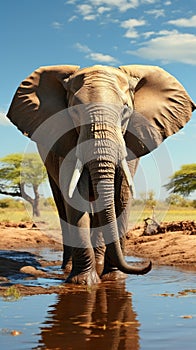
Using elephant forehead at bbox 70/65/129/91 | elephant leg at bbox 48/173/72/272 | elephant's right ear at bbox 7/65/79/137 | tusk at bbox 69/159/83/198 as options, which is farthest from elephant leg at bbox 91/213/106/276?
elephant forehead at bbox 70/65/129/91

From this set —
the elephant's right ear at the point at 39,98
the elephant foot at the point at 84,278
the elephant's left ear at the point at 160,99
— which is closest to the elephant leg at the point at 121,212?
the elephant foot at the point at 84,278

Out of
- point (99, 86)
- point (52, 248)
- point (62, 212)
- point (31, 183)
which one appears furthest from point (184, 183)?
point (99, 86)

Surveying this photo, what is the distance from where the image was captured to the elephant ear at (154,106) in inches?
300

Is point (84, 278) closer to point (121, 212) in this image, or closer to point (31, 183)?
point (121, 212)

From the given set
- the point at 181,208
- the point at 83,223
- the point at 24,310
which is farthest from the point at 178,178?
the point at 24,310

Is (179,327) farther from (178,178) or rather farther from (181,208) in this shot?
(181,208)

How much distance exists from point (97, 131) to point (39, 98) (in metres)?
1.86

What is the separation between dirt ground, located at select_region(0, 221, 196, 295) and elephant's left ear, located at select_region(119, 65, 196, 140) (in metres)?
2.05

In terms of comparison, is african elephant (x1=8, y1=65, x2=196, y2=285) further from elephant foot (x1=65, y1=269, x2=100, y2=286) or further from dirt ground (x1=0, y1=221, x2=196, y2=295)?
dirt ground (x1=0, y1=221, x2=196, y2=295)

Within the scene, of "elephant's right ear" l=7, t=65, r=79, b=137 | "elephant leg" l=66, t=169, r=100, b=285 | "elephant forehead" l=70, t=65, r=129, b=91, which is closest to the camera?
"elephant forehead" l=70, t=65, r=129, b=91

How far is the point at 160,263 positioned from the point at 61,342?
5141mm

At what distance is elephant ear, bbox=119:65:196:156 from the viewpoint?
763 centimetres

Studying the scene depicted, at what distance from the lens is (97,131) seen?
20.8 ft

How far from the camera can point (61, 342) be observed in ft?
13.1
